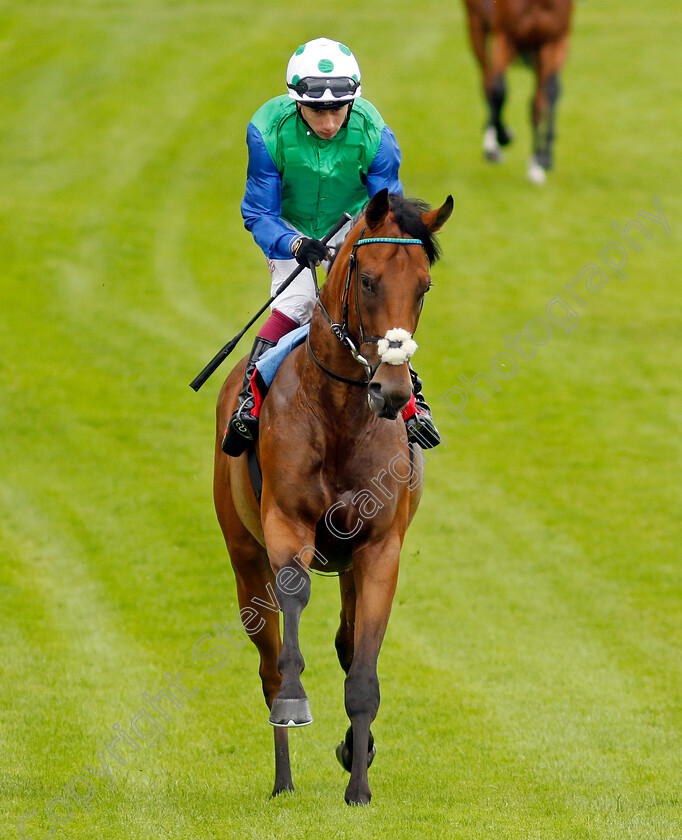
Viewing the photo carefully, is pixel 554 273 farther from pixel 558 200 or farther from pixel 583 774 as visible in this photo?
pixel 583 774

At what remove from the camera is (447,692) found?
931cm

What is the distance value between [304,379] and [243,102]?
18.1 meters

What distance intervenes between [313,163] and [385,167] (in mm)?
393

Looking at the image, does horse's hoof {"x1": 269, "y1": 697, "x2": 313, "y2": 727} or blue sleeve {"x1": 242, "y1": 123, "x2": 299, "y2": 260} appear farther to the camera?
blue sleeve {"x1": 242, "y1": 123, "x2": 299, "y2": 260}

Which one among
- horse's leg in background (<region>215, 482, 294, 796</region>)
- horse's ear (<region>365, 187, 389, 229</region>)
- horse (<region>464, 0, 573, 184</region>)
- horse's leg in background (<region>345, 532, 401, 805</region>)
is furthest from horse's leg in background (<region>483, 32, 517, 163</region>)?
horse's leg in background (<region>345, 532, 401, 805</region>)

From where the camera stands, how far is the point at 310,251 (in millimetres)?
6332

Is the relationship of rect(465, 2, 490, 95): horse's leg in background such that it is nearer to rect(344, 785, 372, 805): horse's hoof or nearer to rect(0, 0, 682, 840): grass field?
rect(0, 0, 682, 840): grass field

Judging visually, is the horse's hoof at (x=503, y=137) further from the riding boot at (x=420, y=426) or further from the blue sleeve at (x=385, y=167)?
the riding boot at (x=420, y=426)

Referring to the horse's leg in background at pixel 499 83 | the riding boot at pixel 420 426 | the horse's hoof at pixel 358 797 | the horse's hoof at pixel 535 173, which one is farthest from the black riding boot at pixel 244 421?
the horse's hoof at pixel 535 173

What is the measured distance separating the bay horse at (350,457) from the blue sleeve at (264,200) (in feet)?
1.83

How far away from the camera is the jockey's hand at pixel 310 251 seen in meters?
6.34

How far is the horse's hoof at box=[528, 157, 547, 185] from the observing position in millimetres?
20594

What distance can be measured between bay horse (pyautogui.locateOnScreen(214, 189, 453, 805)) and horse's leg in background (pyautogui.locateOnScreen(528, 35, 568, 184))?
1418 centimetres

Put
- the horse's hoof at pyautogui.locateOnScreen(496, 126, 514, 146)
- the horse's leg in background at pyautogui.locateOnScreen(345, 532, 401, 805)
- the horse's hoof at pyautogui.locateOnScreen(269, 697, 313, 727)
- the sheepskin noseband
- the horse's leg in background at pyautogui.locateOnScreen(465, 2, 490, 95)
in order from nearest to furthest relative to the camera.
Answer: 1. the sheepskin noseband
2. the horse's hoof at pyautogui.locateOnScreen(269, 697, 313, 727)
3. the horse's leg in background at pyautogui.locateOnScreen(345, 532, 401, 805)
4. the horse's hoof at pyautogui.locateOnScreen(496, 126, 514, 146)
5. the horse's leg in background at pyautogui.locateOnScreen(465, 2, 490, 95)
